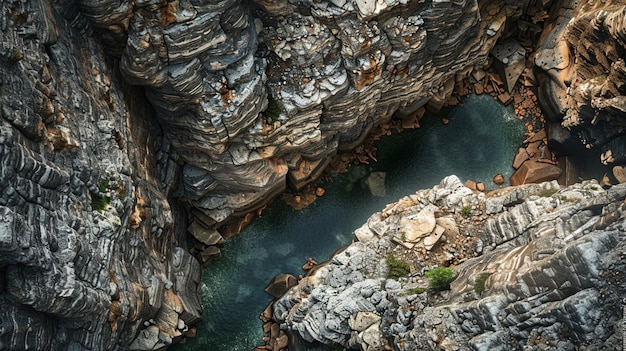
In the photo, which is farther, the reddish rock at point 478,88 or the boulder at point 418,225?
the reddish rock at point 478,88

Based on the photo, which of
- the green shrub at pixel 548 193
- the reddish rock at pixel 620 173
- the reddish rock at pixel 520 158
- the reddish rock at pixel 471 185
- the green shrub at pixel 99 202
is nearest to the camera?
the green shrub at pixel 99 202

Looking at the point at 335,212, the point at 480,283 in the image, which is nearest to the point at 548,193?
the point at 480,283

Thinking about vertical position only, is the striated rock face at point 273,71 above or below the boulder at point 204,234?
above

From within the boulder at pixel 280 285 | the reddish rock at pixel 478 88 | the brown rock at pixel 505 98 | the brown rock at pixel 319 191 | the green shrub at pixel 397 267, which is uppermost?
the reddish rock at pixel 478 88

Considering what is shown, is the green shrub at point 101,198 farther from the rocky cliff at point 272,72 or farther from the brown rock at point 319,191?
the brown rock at point 319,191

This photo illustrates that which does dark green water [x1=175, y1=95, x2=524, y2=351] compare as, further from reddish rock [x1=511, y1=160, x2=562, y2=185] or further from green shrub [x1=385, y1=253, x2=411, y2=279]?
green shrub [x1=385, y1=253, x2=411, y2=279]

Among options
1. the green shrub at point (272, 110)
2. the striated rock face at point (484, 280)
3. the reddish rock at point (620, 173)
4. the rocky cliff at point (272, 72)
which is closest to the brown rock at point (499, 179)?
the striated rock face at point (484, 280)
